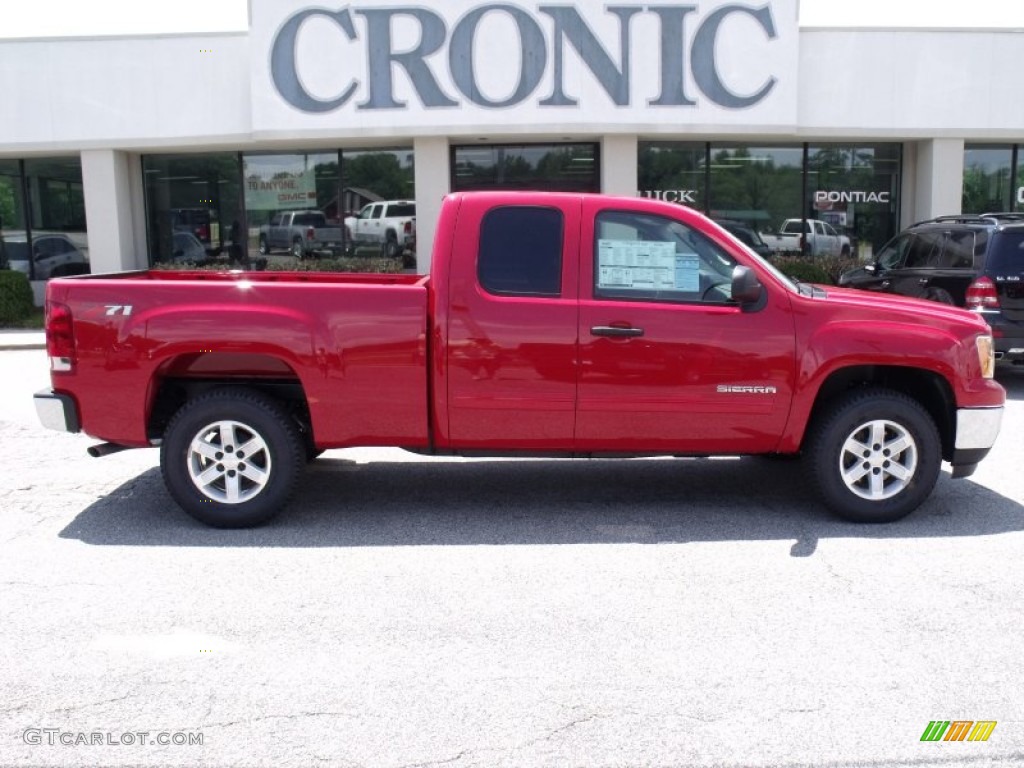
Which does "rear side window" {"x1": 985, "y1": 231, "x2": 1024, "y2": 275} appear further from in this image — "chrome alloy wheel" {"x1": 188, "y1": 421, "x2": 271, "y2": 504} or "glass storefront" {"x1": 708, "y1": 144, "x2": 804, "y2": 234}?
"glass storefront" {"x1": 708, "y1": 144, "x2": 804, "y2": 234}

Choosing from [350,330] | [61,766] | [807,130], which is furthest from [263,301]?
[807,130]

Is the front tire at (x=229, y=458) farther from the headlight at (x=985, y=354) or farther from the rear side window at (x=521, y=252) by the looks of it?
the headlight at (x=985, y=354)

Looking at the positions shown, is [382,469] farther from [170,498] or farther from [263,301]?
[263,301]

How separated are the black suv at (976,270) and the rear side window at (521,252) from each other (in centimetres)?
616

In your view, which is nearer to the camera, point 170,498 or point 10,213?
point 170,498

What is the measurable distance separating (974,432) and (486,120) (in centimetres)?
1216

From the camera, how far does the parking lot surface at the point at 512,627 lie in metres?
3.61

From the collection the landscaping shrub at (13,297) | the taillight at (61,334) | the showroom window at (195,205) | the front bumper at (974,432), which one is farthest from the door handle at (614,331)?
the landscaping shrub at (13,297)

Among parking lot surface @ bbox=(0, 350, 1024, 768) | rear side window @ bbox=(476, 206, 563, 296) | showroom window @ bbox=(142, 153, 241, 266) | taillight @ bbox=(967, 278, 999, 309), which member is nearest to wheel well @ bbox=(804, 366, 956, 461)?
parking lot surface @ bbox=(0, 350, 1024, 768)

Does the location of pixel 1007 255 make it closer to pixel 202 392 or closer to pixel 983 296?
pixel 983 296

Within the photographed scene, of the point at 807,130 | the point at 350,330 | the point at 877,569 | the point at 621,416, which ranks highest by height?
the point at 807,130

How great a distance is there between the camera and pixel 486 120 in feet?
55.3

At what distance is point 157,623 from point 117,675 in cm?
54

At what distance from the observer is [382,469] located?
762 cm
